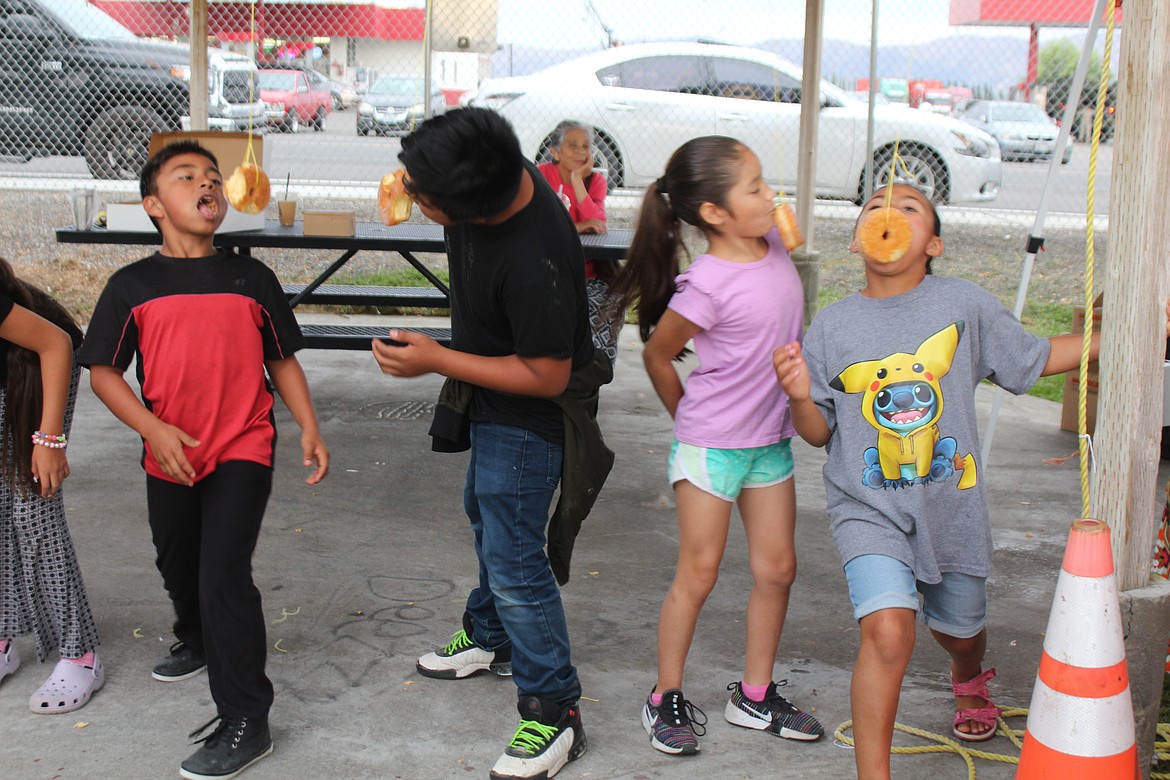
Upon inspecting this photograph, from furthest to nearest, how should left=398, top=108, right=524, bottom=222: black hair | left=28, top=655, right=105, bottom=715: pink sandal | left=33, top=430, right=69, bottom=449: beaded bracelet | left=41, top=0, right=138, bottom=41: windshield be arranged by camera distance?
left=41, top=0, right=138, bottom=41: windshield, left=28, top=655, right=105, bottom=715: pink sandal, left=33, top=430, right=69, bottom=449: beaded bracelet, left=398, top=108, right=524, bottom=222: black hair

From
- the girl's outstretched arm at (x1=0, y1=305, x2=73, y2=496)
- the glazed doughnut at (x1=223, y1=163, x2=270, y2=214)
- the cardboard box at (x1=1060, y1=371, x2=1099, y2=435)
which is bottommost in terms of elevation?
the cardboard box at (x1=1060, y1=371, x2=1099, y2=435)

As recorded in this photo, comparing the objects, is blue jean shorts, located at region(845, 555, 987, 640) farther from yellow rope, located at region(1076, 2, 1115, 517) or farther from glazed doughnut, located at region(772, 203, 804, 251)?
glazed doughnut, located at region(772, 203, 804, 251)

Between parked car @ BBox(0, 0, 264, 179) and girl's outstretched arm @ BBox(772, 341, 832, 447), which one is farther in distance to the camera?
parked car @ BBox(0, 0, 264, 179)

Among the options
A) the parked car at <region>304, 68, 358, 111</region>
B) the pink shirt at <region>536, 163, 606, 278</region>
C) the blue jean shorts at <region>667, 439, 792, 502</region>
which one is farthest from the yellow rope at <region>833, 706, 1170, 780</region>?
the parked car at <region>304, 68, 358, 111</region>

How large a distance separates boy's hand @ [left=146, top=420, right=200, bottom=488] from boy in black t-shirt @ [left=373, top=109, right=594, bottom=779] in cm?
54

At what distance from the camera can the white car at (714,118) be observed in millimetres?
9805

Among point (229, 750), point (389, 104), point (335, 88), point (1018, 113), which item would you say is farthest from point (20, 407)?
point (1018, 113)

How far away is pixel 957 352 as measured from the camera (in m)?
2.64

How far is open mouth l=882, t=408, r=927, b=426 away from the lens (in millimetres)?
2617

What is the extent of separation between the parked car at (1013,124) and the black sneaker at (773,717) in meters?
8.79

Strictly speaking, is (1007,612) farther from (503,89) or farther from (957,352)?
(503,89)

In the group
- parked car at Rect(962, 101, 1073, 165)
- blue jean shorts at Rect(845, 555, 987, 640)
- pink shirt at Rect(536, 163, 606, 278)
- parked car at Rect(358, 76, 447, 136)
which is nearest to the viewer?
blue jean shorts at Rect(845, 555, 987, 640)

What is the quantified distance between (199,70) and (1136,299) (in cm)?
605

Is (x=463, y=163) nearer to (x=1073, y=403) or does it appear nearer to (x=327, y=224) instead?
(x=327, y=224)
